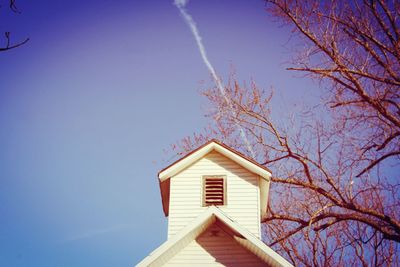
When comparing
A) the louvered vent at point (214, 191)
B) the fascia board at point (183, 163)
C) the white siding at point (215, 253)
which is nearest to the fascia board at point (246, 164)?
the fascia board at point (183, 163)

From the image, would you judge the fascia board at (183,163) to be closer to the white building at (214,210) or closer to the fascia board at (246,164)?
the white building at (214,210)

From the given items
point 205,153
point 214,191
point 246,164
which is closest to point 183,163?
Result: point 205,153

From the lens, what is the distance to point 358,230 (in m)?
22.4

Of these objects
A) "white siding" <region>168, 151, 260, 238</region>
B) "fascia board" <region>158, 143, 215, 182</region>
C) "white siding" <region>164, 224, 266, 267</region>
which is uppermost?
"fascia board" <region>158, 143, 215, 182</region>

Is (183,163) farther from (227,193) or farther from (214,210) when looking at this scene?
(214,210)

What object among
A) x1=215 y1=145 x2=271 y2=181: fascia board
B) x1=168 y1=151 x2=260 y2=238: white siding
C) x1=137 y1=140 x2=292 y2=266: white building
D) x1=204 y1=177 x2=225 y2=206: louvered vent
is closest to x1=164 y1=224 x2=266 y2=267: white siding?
x1=137 y1=140 x2=292 y2=266: white building

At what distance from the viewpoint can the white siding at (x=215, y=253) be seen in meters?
10.4

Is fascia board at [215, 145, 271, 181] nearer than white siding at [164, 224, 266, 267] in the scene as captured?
No

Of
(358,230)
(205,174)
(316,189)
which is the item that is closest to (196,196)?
(205,174)

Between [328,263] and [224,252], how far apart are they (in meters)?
17.8

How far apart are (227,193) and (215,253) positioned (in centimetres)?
243

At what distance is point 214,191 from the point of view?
12.5m

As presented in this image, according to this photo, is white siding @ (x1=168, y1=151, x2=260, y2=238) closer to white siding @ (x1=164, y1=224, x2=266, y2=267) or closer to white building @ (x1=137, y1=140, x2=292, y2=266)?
white building @ (x1=137, y1=140, x2=292, y2=266)

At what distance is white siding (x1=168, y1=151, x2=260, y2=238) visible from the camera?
12.0 meters
